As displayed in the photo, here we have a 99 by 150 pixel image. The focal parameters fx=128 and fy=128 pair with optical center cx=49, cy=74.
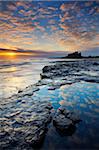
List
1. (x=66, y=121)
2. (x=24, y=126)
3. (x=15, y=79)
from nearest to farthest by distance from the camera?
1. (x=24, y=126)
2. (x=66, y=121)
3. (x=15, y=79)

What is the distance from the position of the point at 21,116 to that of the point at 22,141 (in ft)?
3.26

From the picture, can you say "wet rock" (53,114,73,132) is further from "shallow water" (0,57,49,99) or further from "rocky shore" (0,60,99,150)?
"shallow water" (0,57,49,99)

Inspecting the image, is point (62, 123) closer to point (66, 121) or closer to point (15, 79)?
point (66, 121)

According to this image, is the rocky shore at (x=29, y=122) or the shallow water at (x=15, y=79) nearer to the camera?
the rocky shore at (x=29, y=122)

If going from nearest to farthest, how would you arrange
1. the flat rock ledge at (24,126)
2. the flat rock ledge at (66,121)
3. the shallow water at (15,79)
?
1. the flat rock ledge at (24,126)
2. the flat rock ledge at (66,121)
3. the shallow water at (15,79)

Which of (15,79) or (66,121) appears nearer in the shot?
(66,121)

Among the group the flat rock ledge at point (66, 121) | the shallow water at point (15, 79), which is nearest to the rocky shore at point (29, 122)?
the flat rock ledge at point (66, 121)

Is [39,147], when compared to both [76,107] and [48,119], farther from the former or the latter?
[76,107]

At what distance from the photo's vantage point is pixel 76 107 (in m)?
3.81

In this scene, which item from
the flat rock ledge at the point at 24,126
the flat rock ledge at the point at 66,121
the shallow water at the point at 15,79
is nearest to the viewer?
the flat rock ledge at the point at 24,126

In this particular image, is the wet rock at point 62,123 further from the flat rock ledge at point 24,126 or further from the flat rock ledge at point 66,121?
the flat rock ledge at point 24,126

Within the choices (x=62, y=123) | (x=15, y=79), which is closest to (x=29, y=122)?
(x=62, y=123)

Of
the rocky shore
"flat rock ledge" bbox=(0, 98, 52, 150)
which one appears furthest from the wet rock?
"flat rock ledge" bbox=(0, 98, 52, 150)

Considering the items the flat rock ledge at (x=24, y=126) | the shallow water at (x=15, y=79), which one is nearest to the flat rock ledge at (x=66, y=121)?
the flat rock ledge at (x=24, y=126)
